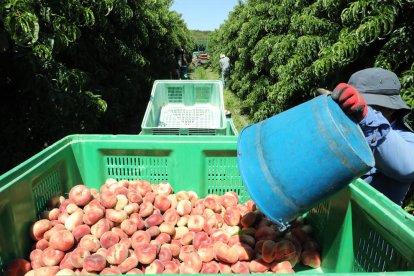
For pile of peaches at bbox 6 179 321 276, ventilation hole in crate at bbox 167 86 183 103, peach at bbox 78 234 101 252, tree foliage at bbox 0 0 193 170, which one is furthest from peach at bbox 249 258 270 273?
ventilation hole in crate at bbox 167 86 183 103

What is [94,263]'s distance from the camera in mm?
1780

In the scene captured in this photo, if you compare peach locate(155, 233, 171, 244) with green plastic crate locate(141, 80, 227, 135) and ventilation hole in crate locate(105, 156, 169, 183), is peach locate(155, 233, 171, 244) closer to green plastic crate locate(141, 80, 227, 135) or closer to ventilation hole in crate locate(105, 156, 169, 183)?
ventilation hole in crate locate(105, 156, 169, 183)

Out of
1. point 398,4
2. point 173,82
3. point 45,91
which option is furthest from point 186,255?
point 173,82

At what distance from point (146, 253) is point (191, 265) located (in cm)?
25

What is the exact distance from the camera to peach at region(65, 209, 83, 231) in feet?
6.71

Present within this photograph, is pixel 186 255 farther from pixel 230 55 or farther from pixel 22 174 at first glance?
pixel 230 55

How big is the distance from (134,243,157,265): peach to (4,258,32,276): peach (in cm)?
54

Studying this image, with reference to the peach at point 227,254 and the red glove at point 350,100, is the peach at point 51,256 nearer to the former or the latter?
the peach at point 227,254

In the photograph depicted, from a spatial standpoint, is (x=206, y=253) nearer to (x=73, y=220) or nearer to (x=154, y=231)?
(x=154, y=231)

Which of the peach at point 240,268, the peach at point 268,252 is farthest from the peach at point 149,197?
the peach at point 268,252

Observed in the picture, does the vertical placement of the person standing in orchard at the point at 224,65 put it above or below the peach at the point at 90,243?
above

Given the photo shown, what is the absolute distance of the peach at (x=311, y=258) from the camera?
194 cm

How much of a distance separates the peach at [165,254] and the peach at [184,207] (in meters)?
0.29

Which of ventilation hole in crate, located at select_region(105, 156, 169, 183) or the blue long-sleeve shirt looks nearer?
the blue long-sleeve shirt
